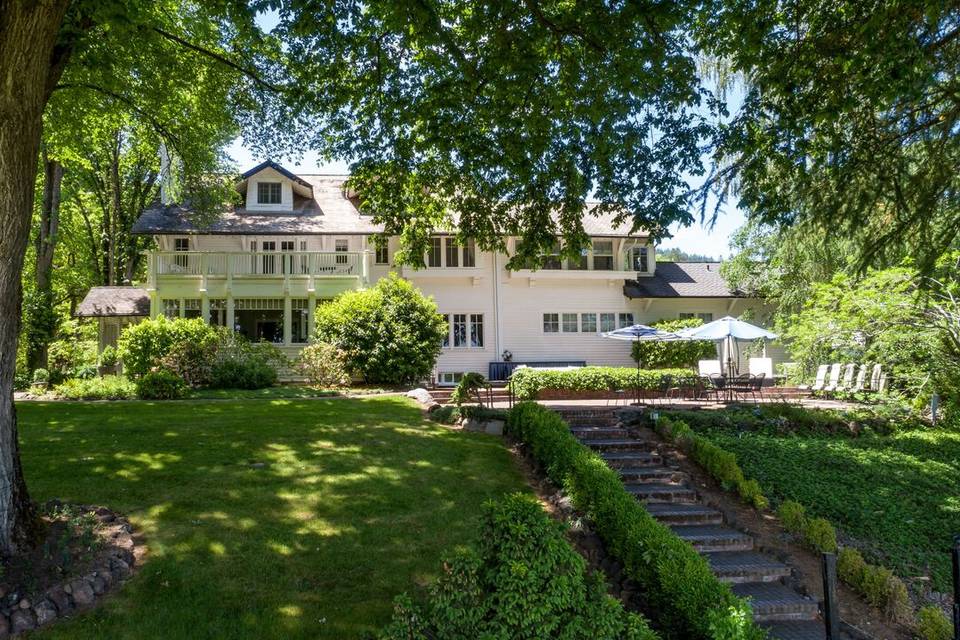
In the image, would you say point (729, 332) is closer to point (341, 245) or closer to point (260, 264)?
point (341, 245)

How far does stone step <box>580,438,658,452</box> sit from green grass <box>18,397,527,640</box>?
5.07ft

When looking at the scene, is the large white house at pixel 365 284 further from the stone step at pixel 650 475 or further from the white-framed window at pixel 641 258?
the stone step at pixel 650 475

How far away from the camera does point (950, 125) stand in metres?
8.02

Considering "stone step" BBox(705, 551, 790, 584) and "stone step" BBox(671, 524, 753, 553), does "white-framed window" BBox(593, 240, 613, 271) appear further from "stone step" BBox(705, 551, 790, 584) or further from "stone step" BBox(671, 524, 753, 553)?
"stone step" BBox(705, 551, 790, 584)

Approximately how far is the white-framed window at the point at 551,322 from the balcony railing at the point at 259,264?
26.1ft

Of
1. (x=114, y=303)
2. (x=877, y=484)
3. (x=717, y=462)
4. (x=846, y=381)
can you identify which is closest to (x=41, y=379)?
(x=114, y=303)

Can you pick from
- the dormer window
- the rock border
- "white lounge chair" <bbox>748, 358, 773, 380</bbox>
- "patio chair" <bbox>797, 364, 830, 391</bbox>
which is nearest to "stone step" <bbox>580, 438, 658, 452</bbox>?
the rock border

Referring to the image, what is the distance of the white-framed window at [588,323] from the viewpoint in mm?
26031

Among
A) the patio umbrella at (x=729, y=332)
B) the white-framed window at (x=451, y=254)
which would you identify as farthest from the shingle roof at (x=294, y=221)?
the patio umbrella at (x=729, y=332)

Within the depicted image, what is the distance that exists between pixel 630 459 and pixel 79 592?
7.59 m

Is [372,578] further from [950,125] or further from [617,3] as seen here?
[950,125]

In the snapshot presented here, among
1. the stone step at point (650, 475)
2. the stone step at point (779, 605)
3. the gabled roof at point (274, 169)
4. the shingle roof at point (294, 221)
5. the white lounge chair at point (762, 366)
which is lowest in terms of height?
the stone step at point (779, 605)

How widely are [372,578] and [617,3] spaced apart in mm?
7394

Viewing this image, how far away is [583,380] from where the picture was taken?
58.0 ft
